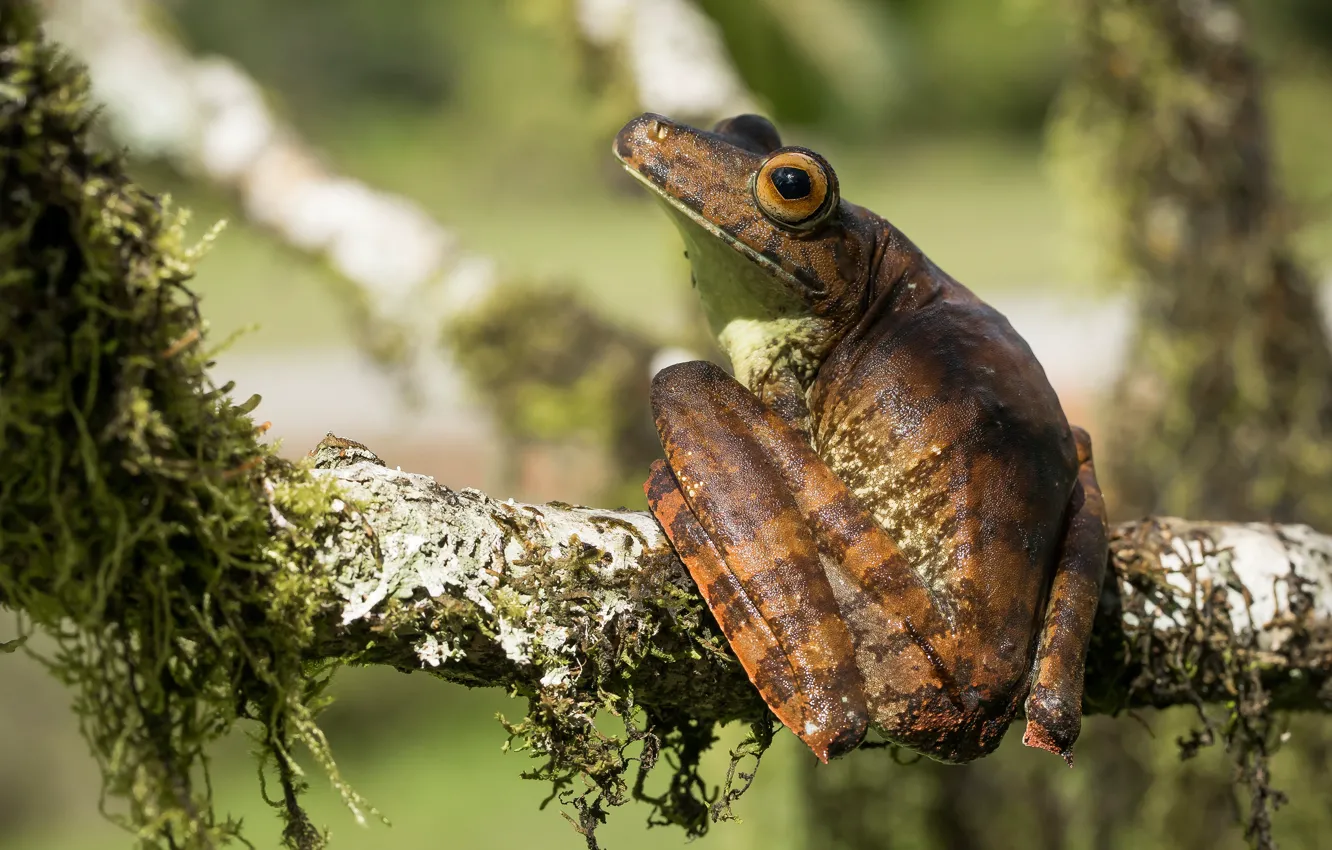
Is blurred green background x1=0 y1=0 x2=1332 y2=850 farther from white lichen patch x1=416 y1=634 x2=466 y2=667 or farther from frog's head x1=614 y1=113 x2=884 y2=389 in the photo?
white lichen patch x1=416 y1=634 x2=466 y2=667

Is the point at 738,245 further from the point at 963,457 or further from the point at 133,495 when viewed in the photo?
the point at 133,495

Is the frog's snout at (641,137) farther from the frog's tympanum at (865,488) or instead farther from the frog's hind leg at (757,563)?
the frog's hind leg at (757,563)

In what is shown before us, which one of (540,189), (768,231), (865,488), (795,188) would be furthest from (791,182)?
(540,189)

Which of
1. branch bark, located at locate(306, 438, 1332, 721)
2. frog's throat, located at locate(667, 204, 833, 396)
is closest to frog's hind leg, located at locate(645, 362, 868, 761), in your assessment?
branch bark, located at locate(306, 438, 1332, 721)

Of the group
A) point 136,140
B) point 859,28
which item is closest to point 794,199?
point 136,140

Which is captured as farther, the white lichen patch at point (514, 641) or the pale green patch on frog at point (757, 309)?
the pale green patch on frog at point (757, 309)

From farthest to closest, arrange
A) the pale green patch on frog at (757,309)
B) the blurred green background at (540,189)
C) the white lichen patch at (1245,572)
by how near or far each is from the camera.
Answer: the blurred green background at (540,189) → the white lichen patch at (1245,572) → the pale green patch on frog at (757,309)

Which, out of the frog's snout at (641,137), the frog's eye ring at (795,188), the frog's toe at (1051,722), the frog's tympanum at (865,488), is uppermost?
the frog's snout at (641,137)

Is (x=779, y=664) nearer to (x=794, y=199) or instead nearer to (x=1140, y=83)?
(x=794, y=199)

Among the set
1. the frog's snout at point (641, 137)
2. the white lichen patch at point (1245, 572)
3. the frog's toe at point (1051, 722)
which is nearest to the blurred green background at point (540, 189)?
the white lichen patch at point (1245, 572)
